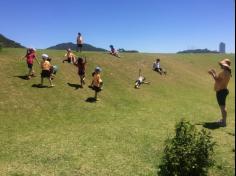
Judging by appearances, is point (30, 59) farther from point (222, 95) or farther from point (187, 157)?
point (187, 157)

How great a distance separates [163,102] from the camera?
28.1m

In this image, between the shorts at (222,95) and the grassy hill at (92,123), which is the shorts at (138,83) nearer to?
the grassy hill at (92,123)

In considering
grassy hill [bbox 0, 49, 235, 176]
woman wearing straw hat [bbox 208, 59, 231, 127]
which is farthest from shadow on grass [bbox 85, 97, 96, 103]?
woman wearing straw hat [bbox 208, 59, 231, 127]

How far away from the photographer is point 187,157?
12.0 meters

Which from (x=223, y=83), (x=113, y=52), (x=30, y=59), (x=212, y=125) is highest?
(x=113, y=52)

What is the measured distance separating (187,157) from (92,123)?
28.2 ft

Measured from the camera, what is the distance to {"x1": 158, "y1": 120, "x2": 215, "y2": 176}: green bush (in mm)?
11977

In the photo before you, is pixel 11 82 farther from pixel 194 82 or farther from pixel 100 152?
pixel 194 82

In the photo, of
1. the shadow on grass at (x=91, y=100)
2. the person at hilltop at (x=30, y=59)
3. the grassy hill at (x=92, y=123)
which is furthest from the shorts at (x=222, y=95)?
the person at hilltop at (x=30, y=59)

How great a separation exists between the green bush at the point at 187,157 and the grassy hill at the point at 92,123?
4.06 feet

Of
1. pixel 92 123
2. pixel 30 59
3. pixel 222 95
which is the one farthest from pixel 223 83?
pixel 30 59

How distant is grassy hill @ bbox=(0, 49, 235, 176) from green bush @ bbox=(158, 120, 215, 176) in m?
1.24

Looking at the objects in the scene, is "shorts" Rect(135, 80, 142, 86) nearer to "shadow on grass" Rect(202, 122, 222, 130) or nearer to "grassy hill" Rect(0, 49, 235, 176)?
"grassy hill" Rect(0, 49, 235, 176)

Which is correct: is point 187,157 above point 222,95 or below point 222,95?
below
